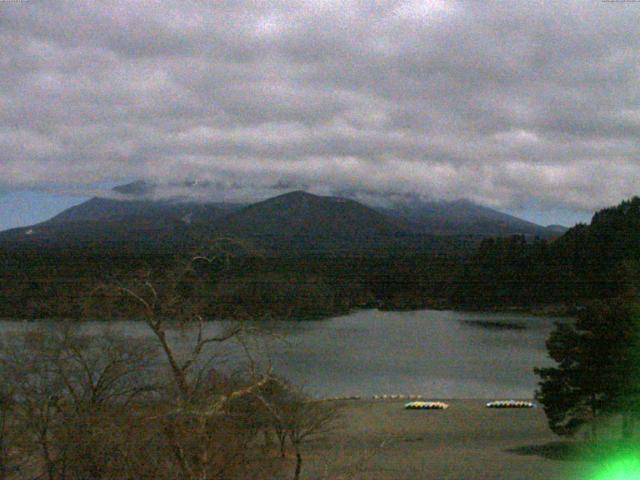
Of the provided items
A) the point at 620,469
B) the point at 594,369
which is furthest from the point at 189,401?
the point at 594,369

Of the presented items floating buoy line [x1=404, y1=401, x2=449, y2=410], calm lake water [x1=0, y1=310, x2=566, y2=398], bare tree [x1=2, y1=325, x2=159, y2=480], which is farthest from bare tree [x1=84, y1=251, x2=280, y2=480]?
floating buoy line [x1=404, y1=401, x2=449, y2=410]

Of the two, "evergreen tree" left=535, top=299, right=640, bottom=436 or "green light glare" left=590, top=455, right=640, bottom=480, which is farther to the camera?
"evergreen tree" left=535, top=299, right=640, bottom=436

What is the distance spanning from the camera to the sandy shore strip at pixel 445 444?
7.12m

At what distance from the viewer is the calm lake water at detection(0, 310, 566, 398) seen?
1502 centimetres

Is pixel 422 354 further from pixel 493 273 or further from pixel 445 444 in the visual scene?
pixel 445 444

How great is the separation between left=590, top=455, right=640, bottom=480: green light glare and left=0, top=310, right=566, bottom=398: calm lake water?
5.23m

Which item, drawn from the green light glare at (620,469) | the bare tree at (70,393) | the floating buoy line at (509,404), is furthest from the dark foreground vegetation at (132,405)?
the floating buoy line at (509,404)

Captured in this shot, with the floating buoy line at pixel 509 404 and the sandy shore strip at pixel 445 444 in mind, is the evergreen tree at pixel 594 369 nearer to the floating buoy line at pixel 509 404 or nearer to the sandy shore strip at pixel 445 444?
the sandy shore strip at pixel 445 444

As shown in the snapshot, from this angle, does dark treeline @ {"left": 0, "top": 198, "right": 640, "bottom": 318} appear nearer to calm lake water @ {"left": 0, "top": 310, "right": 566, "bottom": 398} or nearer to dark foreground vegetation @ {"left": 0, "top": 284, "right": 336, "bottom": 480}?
calm lake water @ {"left": 0, "top": 310, "right": 566, "bottom": 398}

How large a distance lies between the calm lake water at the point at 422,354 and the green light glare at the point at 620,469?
17.2 feet

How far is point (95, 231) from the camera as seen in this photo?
1978 centimetres

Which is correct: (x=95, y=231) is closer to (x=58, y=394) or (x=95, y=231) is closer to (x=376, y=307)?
(x=376, y=307)

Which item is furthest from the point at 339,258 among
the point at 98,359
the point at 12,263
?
the point at 98,359

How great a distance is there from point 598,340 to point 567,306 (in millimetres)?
9868
